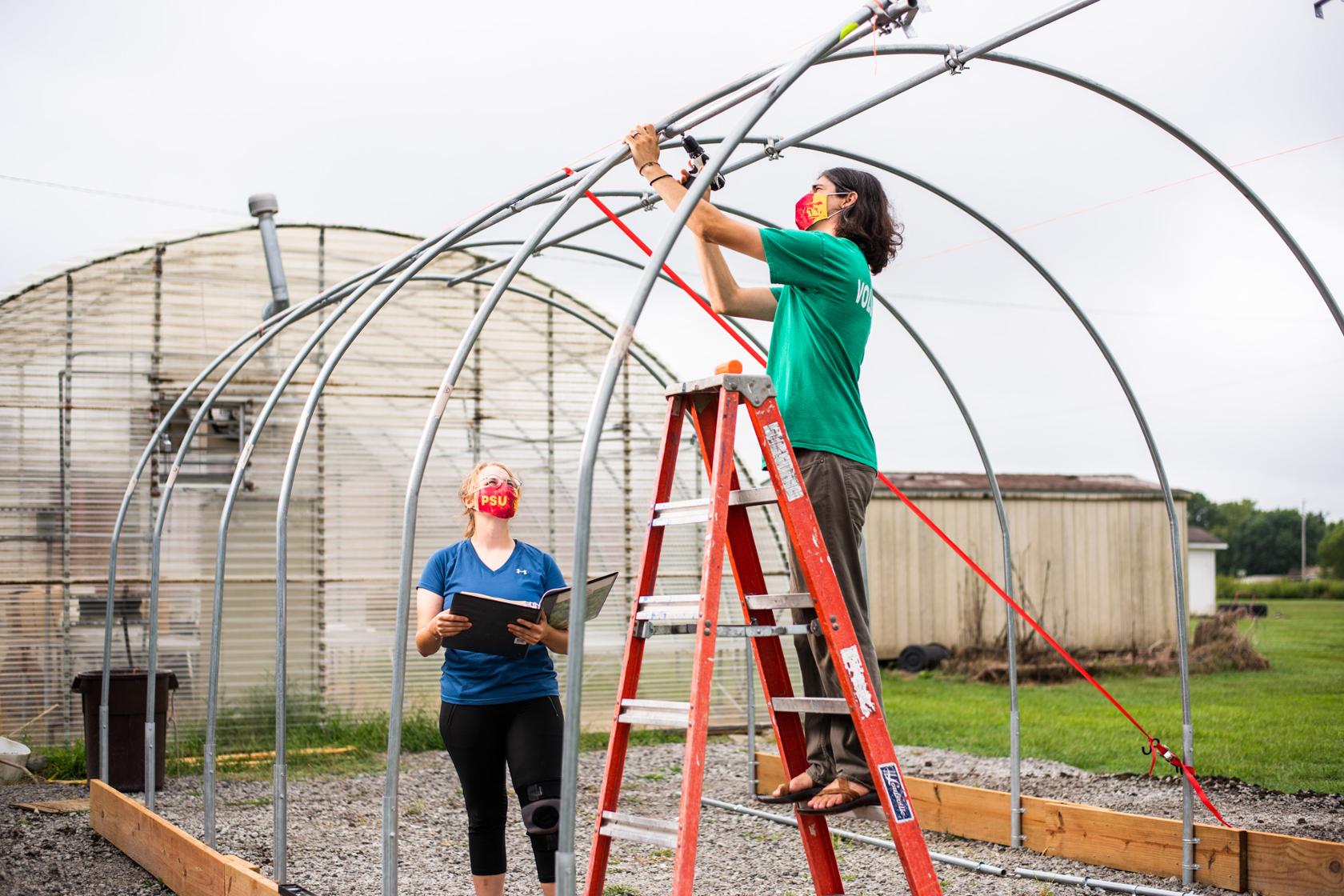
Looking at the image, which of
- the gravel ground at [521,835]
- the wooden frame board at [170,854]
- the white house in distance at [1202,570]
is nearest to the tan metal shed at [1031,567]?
the gravel ground at [521,835]

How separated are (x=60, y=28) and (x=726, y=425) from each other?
7667mm

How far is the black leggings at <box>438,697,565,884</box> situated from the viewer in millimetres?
4074

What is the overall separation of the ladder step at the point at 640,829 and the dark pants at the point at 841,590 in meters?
0.53

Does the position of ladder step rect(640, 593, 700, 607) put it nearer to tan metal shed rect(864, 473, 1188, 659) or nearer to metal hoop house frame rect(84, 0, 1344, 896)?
metal hoop house frame rect(84, 0, 1344, 896)

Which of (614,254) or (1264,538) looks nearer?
(614,254)

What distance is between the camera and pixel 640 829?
2.83m

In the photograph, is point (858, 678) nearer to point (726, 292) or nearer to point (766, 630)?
point (766, 630)

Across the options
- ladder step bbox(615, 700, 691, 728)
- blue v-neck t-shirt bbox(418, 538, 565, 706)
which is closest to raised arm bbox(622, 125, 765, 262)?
ladder step bbox(615, 700, 691, 728)

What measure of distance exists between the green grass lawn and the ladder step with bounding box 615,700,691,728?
21.3ft

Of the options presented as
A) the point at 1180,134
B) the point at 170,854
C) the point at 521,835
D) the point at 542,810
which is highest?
the point at 1180,134

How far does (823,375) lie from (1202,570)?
26061 mm

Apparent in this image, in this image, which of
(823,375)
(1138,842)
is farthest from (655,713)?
(1138,842)

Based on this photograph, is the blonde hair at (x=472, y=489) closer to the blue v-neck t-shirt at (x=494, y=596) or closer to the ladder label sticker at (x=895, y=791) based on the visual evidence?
the blue v-neck t-shirt at (x=494, y=596)

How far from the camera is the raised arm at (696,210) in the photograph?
3.00 meters
